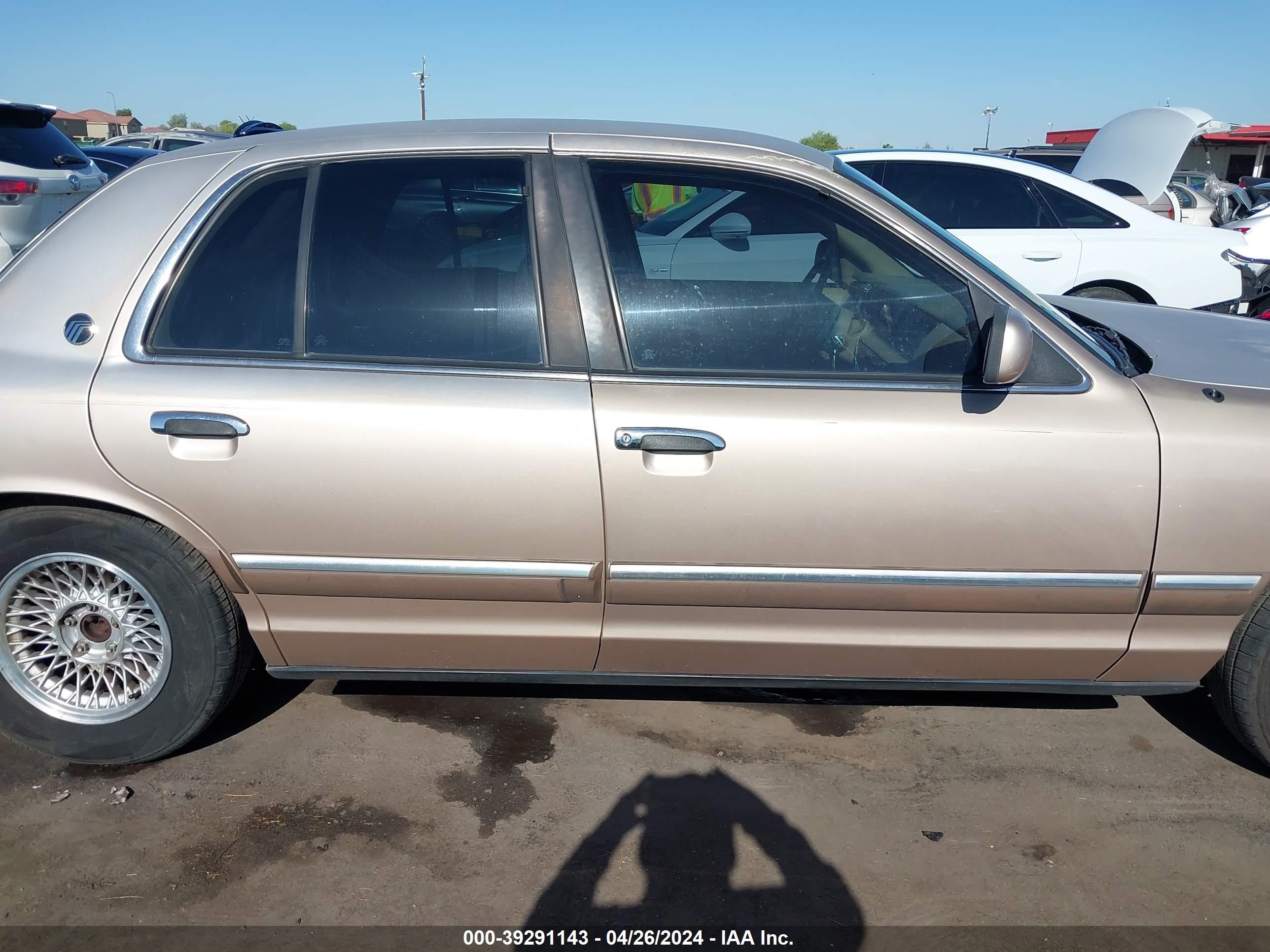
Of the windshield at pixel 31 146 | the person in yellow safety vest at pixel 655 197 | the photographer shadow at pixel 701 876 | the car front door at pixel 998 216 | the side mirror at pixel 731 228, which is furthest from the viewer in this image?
the windshield at pixel 31 146

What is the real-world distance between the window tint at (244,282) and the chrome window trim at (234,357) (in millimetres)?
28

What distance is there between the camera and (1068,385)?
2545 mm

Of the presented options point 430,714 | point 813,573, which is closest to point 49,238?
point 430,714

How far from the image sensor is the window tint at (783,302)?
102 inches

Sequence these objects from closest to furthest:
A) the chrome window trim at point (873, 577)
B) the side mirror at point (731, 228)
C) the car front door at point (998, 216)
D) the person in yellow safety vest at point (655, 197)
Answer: the chrome window trim at point (873, 577), the person in yellow safety vest at point (655, 197), the side mirror at point (731, 228), the car front door at point (998, 216)

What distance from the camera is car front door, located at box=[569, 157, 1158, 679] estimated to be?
2496 millimetres

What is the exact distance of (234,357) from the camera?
8.51ft

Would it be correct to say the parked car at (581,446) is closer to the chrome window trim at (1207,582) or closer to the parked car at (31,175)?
the chrome window trim at (1207,582)

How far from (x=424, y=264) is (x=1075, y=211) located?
561 cm

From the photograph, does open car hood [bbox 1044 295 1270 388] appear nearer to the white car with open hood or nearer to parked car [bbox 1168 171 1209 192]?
the white car with open hood

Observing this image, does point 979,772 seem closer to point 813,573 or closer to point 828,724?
point 828,724

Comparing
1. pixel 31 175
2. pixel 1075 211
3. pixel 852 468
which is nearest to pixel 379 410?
pixel 852 468

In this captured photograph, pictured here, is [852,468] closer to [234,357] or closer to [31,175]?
[234,357]

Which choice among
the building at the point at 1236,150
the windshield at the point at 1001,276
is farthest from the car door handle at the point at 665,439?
the building at the point at 1236,150
